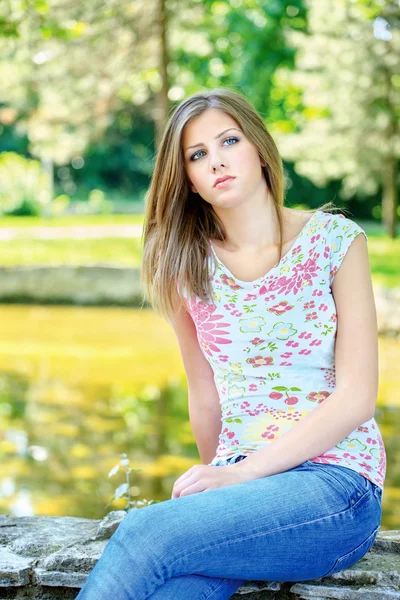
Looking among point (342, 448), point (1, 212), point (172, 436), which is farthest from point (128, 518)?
point (1, 212)

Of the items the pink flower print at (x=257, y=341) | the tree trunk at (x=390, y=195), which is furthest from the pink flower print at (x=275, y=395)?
the tree trunk at (x=390, y=195)

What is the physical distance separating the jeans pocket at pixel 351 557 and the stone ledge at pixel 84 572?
3 centimetres

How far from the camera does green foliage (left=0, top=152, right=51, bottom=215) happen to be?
73.5 ft

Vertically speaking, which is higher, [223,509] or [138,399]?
[223,509]

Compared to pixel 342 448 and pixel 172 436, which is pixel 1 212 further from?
pixel 342 448

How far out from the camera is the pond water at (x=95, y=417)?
396 centimetres

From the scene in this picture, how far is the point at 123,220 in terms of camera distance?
23.1m

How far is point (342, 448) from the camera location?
6.07ft

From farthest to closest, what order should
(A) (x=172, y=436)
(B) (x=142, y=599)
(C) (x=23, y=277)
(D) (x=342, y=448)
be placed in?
(C) (x=23, y=277) < (A) (x=172, y=436) < (D) (x=342, y=448) < (B) (x=142, y=599)

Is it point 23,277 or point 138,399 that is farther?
point 23,277

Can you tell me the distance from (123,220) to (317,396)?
21.5m

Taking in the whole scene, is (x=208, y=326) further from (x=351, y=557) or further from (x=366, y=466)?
(x=351, y=557)

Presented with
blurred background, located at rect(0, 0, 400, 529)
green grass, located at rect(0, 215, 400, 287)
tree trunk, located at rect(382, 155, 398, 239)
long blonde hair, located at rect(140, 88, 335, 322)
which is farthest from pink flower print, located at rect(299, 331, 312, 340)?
tree trunk, located at rect(382, 155, 398, 239)

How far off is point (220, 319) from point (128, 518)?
0.59 meters
